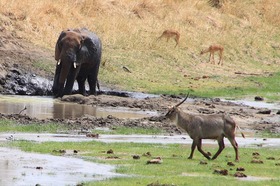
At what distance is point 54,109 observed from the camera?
2784cm

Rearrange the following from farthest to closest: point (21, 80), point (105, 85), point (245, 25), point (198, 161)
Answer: point (245, 25) < point (105, 85) < point (21, 80) < point (198, 161)

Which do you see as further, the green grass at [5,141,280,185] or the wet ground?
the wet ground

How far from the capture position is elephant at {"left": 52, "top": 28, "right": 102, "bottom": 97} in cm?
3208

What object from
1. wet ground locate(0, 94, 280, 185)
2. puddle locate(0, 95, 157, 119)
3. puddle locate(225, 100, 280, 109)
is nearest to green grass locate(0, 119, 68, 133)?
wet ground locate(0, 94, 280, 185)

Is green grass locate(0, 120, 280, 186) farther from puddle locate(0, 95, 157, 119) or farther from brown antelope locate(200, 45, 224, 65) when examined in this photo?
brown antelope locate(200, 45, 224, 65)

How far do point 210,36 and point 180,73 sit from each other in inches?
390

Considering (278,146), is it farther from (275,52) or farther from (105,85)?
(275,52)

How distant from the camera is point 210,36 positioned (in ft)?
165

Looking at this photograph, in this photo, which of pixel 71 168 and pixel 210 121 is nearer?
pixel 71 168

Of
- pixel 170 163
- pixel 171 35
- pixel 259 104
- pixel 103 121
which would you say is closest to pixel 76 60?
pixel 259 104

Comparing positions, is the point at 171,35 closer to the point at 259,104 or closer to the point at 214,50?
the point at 214,50

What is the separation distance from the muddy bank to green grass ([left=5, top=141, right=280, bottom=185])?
362 centimetres

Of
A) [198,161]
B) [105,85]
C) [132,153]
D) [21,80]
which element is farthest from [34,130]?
[105,85]

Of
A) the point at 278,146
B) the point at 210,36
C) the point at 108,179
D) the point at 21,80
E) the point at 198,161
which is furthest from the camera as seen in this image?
the point at 210,36
